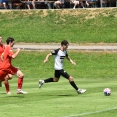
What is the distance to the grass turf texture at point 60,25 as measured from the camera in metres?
43.8

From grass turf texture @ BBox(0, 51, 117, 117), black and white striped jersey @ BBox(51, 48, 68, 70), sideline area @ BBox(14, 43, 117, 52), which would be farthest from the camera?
sideline area @ BBox(14, 43, 117, 52)

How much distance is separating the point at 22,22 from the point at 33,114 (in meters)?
34.3

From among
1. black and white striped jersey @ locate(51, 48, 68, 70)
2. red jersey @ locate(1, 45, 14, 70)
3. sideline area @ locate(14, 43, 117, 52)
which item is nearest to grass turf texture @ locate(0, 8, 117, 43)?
sideline area @ locate(14, 43, 117, 52)

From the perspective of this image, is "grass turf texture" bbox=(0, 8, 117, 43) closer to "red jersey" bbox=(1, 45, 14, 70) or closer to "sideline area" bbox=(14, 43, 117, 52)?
"sideline area" bbox=(14, 43, 117, 52)

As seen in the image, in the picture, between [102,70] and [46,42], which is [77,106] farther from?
[46,42]

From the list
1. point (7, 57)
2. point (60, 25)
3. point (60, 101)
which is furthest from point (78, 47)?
point (60, 101)

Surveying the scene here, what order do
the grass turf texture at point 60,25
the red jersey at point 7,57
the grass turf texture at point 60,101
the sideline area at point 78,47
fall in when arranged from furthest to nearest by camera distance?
1. the grass turf texture at point 60,25
2. the sideline area at point 78,47
3. the red jersey at point 7,57
4. the grass turf texture at point 60,101

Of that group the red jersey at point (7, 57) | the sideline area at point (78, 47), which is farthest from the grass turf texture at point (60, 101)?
the sideline area at point (78, 47)

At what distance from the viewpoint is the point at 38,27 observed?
1882 inches

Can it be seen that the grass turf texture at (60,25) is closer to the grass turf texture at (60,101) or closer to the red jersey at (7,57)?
the grass turf texture at (60,101)

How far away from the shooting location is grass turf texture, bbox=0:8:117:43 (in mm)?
43844

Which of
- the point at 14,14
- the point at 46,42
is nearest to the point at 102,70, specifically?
the point at 46,42

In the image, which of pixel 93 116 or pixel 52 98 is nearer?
pixel 93 116

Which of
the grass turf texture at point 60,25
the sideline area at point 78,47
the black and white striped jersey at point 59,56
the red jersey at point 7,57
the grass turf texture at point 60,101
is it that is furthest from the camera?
the grass turf texture at point 60,25
